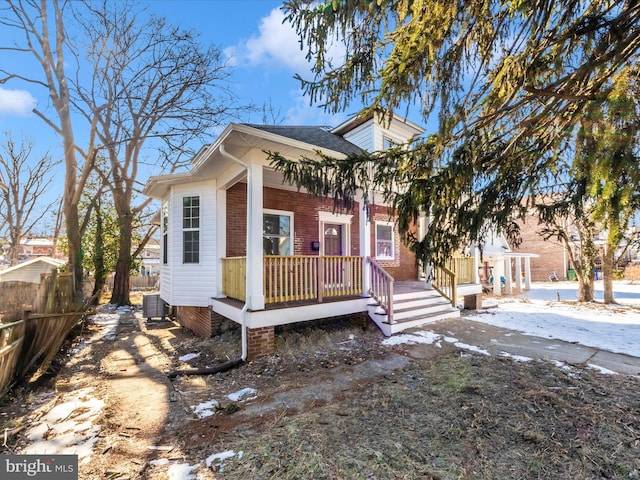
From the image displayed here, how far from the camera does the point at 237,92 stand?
1379 cm

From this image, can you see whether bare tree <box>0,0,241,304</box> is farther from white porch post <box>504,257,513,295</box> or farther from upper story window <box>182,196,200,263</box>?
white porch post <box>504,257,513,295</box>

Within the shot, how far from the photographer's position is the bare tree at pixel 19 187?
19.9 m

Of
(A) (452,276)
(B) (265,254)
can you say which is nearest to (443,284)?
(A) (452,276)

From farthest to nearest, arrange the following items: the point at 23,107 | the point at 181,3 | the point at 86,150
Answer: the point at 86,150, the point at 23,107, the point at 181,3

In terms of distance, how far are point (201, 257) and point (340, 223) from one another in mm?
4371

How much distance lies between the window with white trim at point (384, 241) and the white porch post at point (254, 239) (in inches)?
238

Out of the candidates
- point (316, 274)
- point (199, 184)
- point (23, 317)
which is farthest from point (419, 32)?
point (23, 317)

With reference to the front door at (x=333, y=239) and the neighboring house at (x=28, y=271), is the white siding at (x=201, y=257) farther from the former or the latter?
the neighboring house at (x=28, y=271)

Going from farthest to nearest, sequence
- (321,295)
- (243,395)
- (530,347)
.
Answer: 1. (321,295)
2. (530,347)
3. (243,395)

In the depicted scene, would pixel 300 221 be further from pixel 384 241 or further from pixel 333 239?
pixel 384 241

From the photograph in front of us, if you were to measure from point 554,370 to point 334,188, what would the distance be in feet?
14.4

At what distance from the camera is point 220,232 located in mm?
7176

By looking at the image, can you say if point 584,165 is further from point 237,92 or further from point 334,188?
point 237,92

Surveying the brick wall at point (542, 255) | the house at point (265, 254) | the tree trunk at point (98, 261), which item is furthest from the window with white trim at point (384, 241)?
the brick wall at point (542, 255)
